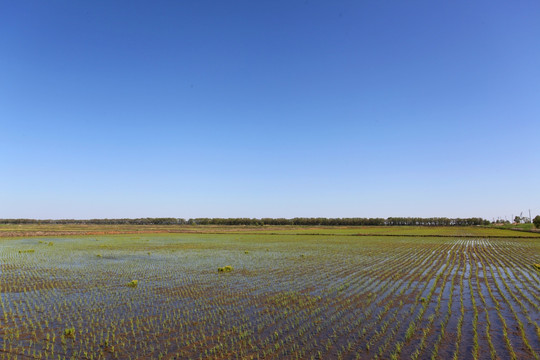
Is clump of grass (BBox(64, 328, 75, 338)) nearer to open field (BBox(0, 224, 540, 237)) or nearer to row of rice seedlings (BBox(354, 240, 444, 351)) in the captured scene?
row of rice seedlings (BBox(354, 240, 444, 351))

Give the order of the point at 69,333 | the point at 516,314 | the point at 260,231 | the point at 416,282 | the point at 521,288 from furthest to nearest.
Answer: the point at 260,231 → the point at 416,282 → the point at 521,288 → the point at 516,314 → the point at 69,333

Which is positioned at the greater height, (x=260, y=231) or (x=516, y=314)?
(x=516, y=314)

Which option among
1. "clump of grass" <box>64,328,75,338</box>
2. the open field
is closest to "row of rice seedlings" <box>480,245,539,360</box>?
"clump of grass" <box>64,328,75,338</box>

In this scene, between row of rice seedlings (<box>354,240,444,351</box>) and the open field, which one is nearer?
row of rice seedlings (<box>354,240,444,351</box>)

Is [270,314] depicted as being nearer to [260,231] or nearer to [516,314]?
[516,314]

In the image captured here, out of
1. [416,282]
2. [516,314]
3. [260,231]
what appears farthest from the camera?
[260,231]

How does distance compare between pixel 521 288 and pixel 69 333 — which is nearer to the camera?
pixel 69 333

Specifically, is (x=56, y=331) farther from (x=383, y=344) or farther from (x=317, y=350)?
(x=383, y=344)

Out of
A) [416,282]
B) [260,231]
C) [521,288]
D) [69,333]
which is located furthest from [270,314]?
[260,231]

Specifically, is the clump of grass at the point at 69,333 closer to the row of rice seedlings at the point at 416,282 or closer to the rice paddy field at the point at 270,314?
the rice paddy field at the point at 270,314

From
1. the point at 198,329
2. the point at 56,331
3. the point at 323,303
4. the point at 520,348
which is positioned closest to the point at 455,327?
the point at 520,348

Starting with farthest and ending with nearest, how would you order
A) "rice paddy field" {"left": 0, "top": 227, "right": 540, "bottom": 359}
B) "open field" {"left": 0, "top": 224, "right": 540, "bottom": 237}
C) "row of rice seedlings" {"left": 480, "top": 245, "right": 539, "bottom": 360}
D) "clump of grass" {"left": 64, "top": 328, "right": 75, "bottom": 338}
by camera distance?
"open field" {"left": 0, "top": 224, "right": 540, "bottom": 237}, "clump of grass" {"left": 64, "top": 328, "right": 75, "bottom": 338}, "rice paddy field" {"left": 0, "top": 227, "right": 540, "bottom": 359}, "row of rice seedlings" {"left": 480, "top": 245, "right": 539, "bottom": 360}

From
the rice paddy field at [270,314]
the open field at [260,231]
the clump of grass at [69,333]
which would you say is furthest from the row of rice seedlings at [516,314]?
the open field at [260,231]

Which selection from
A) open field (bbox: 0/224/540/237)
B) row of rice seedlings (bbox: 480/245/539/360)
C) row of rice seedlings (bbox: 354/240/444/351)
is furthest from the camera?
open field (bbox: 0/224/540/237)
